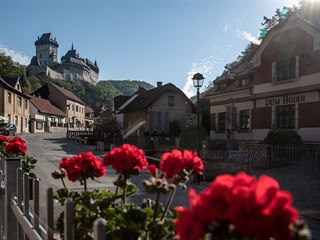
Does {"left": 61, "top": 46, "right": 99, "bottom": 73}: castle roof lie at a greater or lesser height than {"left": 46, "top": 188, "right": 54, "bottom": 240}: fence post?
greater

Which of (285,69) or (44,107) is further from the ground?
(285,69)

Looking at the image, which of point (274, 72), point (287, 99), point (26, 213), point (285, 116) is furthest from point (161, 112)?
point (26, 213)

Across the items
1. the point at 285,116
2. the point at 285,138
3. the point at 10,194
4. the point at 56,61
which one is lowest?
Answer: the point at 285,138

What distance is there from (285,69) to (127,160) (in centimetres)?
2116

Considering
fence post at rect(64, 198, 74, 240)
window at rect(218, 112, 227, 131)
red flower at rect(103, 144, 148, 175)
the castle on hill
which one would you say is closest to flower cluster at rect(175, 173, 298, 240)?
fence post at rect(64, 198, 74, 240)

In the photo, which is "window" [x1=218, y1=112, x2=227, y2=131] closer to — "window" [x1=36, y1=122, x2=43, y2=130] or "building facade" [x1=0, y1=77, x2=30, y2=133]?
"building facade" [x1=0, y1=77, x2=30, y2=133]

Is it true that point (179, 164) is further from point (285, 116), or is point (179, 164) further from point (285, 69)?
point (285, 116)

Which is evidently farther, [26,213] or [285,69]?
[285,69]

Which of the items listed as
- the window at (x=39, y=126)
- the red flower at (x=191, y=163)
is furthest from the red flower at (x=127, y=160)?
the window at (x=39, y=126)

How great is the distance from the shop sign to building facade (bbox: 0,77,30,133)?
→ 35.9 meters

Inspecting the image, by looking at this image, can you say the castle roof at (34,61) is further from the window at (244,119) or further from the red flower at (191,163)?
the red flower at (191,163)

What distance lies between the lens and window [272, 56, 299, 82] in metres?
20.5

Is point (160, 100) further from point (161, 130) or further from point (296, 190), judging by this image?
point (296, 190)

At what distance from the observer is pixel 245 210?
939mm
